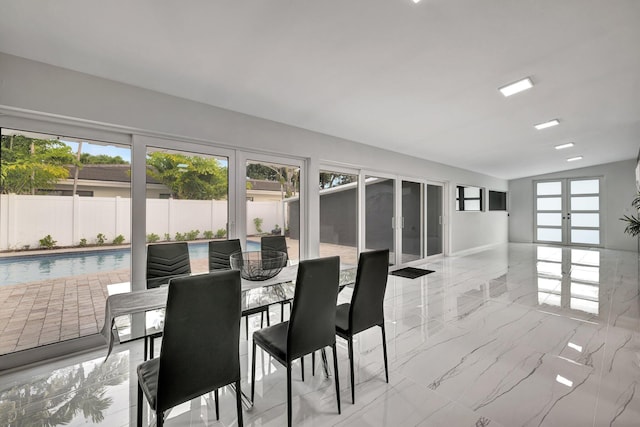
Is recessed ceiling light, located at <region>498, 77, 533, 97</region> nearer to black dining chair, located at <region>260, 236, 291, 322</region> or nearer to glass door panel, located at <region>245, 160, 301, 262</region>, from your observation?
glass door panel, located at <region>245, 160, 301, 262</region>

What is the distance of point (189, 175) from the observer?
128 inches

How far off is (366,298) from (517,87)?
2965 mm

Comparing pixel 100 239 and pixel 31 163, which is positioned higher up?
pixel 31 163

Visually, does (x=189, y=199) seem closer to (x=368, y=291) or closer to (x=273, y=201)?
(x=273, y=201)

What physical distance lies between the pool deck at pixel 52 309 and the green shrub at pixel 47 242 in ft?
1.05

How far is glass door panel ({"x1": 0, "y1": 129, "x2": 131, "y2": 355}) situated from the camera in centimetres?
235

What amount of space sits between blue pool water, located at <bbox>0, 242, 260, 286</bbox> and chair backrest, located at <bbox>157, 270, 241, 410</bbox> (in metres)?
2.06

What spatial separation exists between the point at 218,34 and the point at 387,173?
428cm

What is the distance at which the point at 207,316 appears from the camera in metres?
1.30

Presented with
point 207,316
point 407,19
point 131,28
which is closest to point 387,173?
point 407,19

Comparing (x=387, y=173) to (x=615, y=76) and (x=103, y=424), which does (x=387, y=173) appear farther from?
(x=103, y=424)

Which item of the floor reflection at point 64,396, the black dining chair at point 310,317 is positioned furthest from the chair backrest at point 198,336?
the floor reflection at point 64,396

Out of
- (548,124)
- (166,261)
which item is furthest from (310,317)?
(548,124)

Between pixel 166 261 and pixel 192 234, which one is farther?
pixel 192 234
